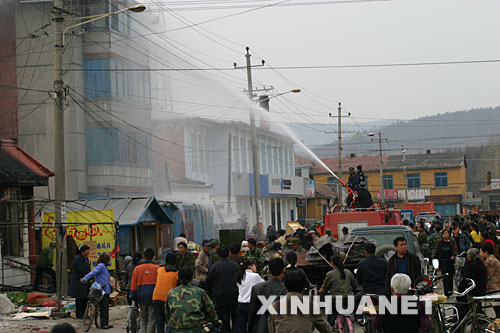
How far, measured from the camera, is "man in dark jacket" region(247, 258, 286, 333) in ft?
25.4

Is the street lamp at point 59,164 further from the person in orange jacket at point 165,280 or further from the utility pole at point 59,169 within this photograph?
the person in orange jacket at point 165,280

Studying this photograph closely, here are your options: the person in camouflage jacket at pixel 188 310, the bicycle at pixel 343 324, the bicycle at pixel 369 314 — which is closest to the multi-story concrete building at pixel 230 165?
the bicycle at pixel 343 324

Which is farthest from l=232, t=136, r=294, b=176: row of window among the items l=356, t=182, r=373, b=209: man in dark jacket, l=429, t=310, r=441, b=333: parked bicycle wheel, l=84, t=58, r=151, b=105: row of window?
l=429, t=310, r=441, b=333: parked bicycle wheel

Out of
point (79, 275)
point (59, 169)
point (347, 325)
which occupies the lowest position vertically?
point (347, 325)

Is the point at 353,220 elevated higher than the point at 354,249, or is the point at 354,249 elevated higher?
the point at 353,220

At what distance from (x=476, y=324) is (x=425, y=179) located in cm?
8015

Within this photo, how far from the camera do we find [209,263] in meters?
12.7

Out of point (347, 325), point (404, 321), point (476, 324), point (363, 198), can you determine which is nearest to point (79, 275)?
point (347, 325)

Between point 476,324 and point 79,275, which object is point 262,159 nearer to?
point 79,275

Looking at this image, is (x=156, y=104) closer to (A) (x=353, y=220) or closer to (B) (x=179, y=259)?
(A) (x=353, y=220)

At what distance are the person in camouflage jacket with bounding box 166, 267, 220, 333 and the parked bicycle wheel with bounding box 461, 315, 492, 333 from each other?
3854 millimetres

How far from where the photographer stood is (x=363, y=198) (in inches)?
818

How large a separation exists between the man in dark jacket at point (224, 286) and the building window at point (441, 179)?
261ft

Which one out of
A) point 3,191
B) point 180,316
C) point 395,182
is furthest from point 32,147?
point 395,182
